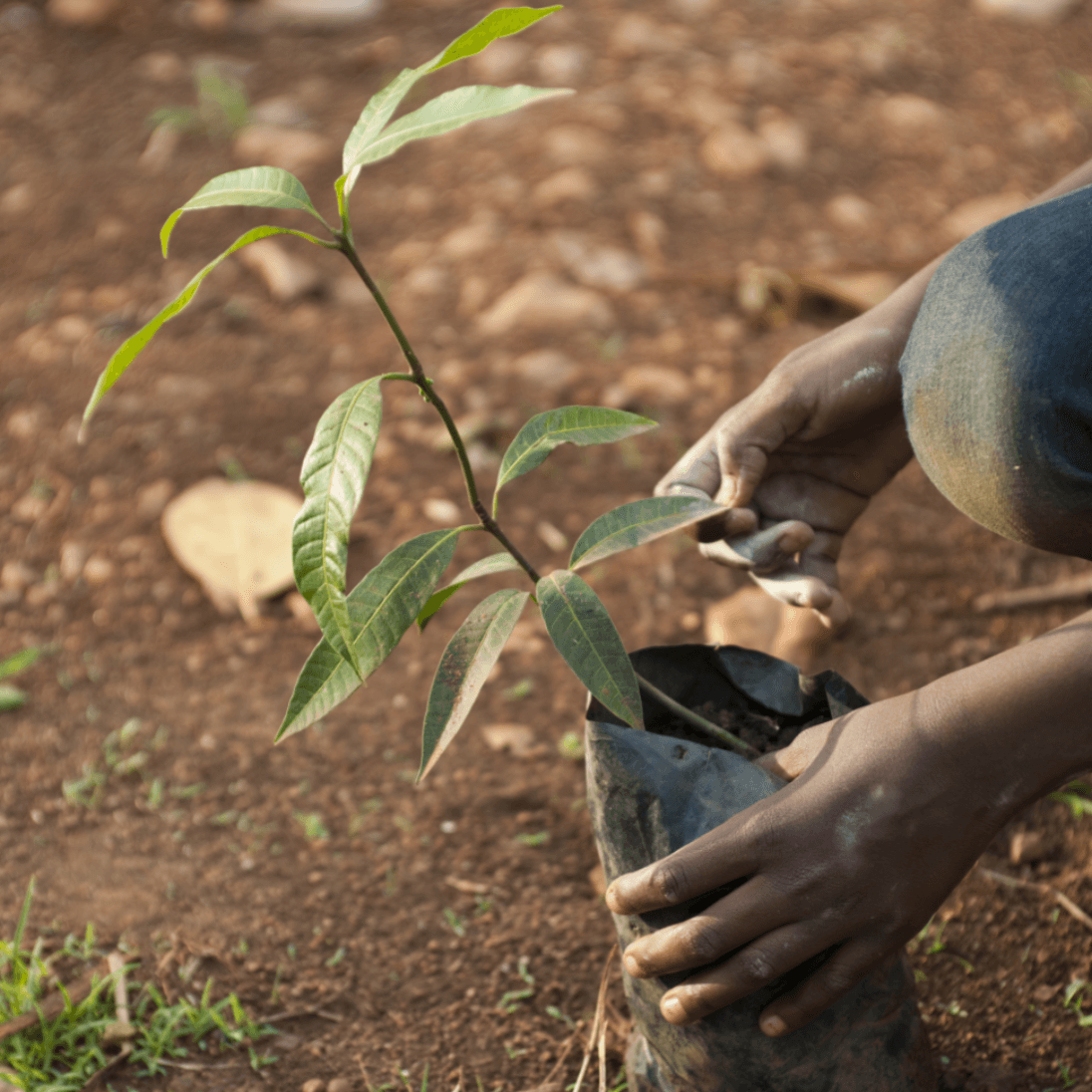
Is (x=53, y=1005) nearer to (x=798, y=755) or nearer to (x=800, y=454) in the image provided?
(x=798, y=755)

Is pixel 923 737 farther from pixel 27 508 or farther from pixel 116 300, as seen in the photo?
pixel 116 300

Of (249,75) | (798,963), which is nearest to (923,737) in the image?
(798,963)

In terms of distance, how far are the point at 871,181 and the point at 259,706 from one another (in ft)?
7.22

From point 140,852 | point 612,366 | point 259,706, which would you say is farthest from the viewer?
point 612,366

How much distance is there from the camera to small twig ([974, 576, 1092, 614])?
5.91 feet

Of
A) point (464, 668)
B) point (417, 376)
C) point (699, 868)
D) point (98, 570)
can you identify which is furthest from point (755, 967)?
point (98, 570)

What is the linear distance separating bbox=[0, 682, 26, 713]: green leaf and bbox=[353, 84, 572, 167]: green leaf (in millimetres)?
1326

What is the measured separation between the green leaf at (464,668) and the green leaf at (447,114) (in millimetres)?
432

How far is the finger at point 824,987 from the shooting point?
964 millimetres

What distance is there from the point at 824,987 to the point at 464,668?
45 cm

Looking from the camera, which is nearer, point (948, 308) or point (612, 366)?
point (948, 308)

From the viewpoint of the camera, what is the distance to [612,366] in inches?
95.0

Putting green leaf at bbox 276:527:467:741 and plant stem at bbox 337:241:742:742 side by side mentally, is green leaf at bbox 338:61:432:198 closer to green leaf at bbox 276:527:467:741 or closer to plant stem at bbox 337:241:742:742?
plant stem at bbox 337:241:742:742

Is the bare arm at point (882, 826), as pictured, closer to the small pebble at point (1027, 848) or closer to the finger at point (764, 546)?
the finger at point (764, 546)
